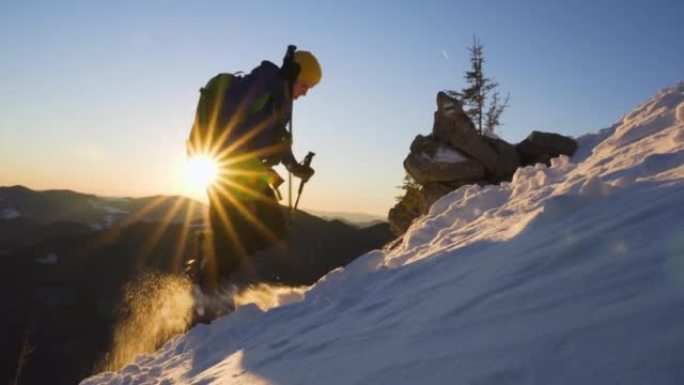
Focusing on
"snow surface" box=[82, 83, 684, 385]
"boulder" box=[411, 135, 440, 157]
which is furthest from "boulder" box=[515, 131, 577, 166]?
"snow surface" box=[82, 83, 684, 385]

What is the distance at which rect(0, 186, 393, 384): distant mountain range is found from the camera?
166ft

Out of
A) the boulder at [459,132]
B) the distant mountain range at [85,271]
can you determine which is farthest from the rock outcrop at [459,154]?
the distant mountain range at [85,271]

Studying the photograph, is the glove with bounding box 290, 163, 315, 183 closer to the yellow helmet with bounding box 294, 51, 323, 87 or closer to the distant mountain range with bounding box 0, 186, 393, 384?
the yellow helmet with bounding box 294, 51, 323, 87

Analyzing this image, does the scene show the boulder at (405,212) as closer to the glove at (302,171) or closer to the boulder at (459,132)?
the boulder at (459,132)

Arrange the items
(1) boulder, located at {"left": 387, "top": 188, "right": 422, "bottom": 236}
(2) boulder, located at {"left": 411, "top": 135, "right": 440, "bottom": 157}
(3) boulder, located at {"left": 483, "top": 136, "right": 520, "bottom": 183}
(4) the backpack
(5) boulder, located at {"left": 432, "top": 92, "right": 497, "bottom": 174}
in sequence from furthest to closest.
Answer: (1) boulder, located at {"left": 387, "top": 188, "right": 422, "bottom": 236} → (2) boulder, located at {"left": 411, "top": 135, "right": 440, "bottom": 157} → (5) boulder, located at {"left": 432, "top": 92, "right": 497, "bottom": 174} → (3) boulder, located at {"left": 483, "top": 136, "right": 520, "bottom": 183} → (4) the backpack

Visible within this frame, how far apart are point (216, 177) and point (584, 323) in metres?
5.04

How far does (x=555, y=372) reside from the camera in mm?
2070

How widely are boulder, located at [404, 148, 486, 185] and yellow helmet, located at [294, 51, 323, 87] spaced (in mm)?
6362

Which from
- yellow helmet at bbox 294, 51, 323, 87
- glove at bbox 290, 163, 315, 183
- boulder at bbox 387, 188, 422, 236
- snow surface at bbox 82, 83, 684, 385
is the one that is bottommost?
snow surface at bbox 82, 83, 684, 385

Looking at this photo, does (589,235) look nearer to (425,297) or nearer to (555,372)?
(425,297)

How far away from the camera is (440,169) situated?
41.7 feet

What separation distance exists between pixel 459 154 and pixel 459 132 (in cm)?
54

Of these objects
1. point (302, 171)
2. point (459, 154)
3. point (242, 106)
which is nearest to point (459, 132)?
Result: point (459, 154)

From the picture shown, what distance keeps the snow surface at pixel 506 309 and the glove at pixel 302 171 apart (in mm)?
1327
